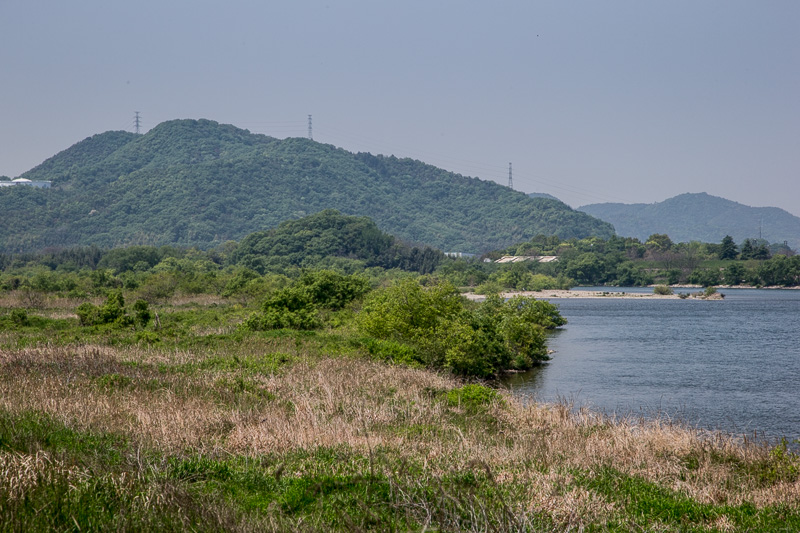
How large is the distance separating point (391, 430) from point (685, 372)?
26724 mm

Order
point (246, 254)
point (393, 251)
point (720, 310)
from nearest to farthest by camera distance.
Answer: point (720, 310) < point (246, 254) < point (393, 251)

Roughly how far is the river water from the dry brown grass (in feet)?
9.39

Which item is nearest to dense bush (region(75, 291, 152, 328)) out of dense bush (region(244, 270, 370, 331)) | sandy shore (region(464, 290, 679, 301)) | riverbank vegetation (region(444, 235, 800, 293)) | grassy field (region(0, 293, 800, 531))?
dense bush (region(244, 270, 370, 331))

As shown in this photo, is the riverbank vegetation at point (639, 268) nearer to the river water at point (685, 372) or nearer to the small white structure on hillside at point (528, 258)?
the small white structure on hillside at point (528, 258)

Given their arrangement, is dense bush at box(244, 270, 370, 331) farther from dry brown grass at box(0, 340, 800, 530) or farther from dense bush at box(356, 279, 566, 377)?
dry brown grass at box(0, 340, 800, 530)

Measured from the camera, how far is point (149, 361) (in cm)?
2114

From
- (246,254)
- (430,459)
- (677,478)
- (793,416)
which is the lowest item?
(793,416)

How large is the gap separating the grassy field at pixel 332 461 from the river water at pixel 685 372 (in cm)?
359

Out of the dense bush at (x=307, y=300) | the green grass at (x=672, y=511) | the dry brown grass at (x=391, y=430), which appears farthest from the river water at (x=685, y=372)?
the dense bush at (x=307, y=300)

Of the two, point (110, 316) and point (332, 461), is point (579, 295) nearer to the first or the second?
point (110, 316)

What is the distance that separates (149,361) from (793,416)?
21108 mm

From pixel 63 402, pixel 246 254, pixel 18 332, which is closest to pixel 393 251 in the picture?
pixel 246 254

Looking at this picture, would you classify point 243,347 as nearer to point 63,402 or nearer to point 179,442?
point 63,402

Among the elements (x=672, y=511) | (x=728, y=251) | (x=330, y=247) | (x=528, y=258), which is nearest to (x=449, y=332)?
(x=672, y=511)
